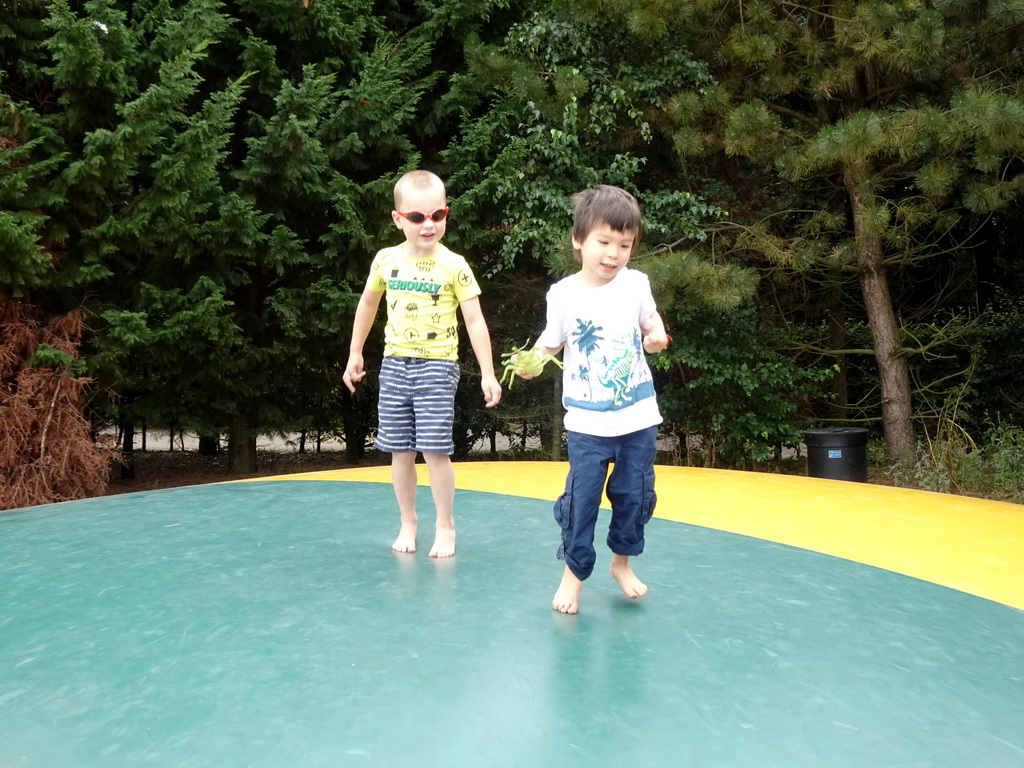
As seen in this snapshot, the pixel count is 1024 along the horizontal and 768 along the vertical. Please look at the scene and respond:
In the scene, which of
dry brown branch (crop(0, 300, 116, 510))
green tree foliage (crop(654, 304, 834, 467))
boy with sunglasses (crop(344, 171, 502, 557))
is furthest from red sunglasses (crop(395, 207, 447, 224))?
green tree foliage (crop(654, 304, 834, 467))

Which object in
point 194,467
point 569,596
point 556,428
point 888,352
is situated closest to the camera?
point 569,596

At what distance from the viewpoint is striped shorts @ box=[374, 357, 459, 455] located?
115 inches

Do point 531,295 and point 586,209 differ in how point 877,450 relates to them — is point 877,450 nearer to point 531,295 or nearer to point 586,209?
point 531,295

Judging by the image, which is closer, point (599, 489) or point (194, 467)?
point (599, 489)

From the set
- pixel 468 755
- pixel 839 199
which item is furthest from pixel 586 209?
pixel 839 199

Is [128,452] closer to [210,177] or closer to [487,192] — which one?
[210,177]

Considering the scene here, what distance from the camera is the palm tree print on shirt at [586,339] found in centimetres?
240

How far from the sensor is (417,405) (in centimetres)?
297

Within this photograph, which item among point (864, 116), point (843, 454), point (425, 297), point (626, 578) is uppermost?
point (864, 116)

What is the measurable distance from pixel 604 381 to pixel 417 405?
2.78 feet

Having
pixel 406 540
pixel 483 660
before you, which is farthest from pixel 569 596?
pixel 406 540

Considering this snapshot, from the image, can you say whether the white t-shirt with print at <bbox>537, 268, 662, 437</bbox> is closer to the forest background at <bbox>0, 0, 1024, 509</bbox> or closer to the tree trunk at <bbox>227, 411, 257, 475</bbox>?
the forest background at <bbox>0, 0, 1024, 509</bbox>

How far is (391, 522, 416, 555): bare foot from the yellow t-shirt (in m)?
0.64

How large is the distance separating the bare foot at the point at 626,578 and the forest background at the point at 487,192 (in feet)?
11.1
